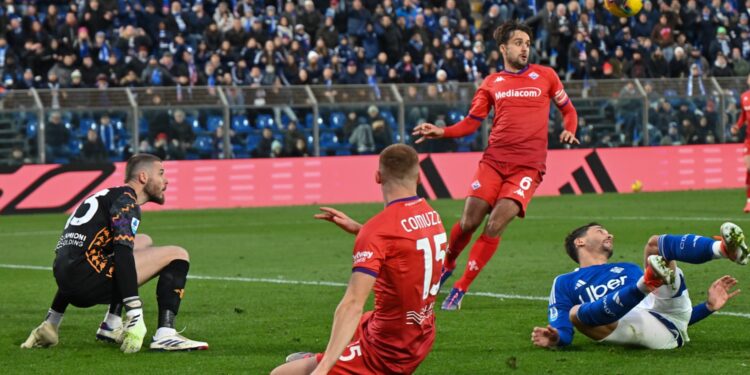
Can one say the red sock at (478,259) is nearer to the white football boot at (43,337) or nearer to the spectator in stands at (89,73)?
the white football boot at (43,337)

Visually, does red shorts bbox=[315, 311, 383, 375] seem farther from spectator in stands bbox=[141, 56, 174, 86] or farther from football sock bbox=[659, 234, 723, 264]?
spectator in stands bbox=[141, 56, 174, 86]

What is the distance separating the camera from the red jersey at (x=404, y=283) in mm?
5941

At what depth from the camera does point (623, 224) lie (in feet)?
62.1

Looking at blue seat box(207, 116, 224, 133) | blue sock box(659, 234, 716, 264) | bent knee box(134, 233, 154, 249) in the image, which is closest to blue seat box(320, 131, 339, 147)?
blue seat box(207, 116, 224, 133)

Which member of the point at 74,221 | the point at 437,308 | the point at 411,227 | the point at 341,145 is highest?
the point at 411,227

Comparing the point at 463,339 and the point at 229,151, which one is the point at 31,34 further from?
the point at 463,339

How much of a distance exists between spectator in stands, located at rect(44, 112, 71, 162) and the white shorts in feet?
59.1

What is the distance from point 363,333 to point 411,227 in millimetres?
582

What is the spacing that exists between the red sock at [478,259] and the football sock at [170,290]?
104 inches

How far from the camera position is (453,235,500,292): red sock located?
10.5 meters

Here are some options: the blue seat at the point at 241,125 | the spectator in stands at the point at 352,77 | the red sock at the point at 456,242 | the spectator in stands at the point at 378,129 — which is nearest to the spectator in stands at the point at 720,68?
the spectator in stands at the point at 352,77

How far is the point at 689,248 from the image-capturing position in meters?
7.37

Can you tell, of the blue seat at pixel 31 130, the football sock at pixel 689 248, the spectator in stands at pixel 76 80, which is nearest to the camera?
the football sock at pixel 689 248

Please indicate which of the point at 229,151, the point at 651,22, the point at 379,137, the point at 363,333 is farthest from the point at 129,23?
the point at 363,333
